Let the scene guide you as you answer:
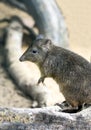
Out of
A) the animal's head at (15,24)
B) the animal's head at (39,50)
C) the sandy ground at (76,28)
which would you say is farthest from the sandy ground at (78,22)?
the animal's head at (39,50)

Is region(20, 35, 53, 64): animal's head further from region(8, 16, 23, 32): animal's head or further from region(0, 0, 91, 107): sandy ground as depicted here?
region(8, 16, 23, 32): animal's head

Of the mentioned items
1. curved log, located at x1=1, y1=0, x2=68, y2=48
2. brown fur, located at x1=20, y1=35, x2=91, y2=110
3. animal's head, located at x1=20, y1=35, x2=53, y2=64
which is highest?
curved log, located at x1=1, y1=0, x2=68, y2=48

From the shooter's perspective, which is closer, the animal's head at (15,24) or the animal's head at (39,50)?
the animal's head at (39,50)

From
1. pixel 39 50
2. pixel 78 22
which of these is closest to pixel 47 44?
pixel 39 50

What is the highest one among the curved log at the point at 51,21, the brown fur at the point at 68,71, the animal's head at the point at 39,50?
the curved log at the point at 51,21

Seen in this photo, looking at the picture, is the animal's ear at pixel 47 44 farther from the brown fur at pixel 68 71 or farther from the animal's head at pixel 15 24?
the animal's head at pixel 15 24

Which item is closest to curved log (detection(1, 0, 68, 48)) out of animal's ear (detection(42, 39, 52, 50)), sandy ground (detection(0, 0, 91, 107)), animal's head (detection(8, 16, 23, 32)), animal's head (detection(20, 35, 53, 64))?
sandy ground (detection(0, 0, 91, 107))
